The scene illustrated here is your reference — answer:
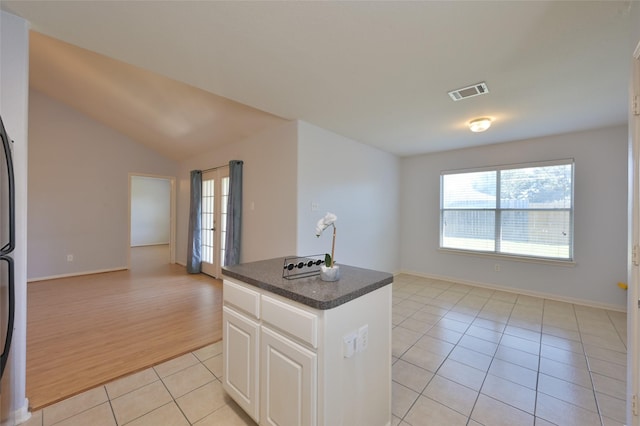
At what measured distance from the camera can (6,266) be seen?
55.8 inches

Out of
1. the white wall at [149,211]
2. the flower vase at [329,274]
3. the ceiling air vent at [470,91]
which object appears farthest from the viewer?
the white wall at [149,211]

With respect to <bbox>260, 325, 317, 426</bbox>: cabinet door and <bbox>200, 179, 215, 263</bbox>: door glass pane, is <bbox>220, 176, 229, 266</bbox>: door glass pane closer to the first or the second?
<bbox>200, 179, 215, 263</bbox>: door glass pane

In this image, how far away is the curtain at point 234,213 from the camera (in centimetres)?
412

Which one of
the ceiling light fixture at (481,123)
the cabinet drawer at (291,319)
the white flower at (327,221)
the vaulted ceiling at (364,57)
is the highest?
the vaulted ceiling at (364,57)

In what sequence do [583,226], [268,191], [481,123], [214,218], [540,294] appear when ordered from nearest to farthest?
[481,123] → [583,226] → [268,191] → [540,294] → [214,218]

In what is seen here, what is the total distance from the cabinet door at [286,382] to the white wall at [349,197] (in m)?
1.94

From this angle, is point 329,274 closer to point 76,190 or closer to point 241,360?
point 241,360

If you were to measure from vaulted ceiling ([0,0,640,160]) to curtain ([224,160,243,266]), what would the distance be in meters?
0.89

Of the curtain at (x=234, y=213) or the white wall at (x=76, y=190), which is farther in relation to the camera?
the white wall at (x=76, y=190)

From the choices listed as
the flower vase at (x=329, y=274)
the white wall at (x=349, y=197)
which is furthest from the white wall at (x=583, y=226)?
the flower vase at (x=329, y=274)

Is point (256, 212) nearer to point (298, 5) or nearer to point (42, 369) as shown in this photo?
point (42, 369)

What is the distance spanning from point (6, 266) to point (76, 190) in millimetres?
4772

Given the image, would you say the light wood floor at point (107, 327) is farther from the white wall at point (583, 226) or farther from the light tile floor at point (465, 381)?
the white wall at point (583, 226)

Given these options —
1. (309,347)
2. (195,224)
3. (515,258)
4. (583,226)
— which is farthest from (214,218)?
(583,226)
